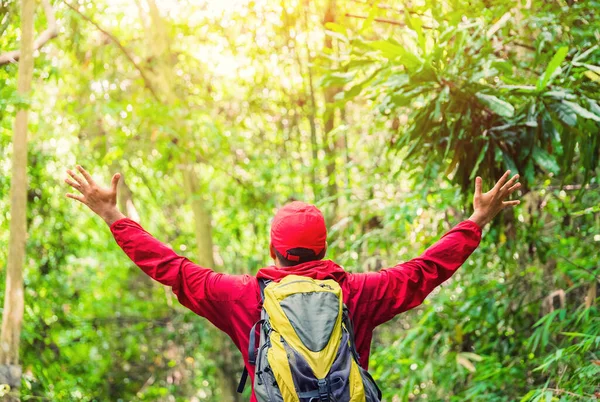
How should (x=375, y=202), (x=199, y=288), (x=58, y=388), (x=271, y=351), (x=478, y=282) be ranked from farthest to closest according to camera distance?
(x=58, y=388), (x=375, y=202), (x=478, y=282), (x=199, y=288), (x=271, y=351)

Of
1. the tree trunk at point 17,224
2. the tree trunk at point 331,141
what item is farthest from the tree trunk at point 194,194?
the tree trunk at point 17,224

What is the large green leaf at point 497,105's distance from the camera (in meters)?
3.42

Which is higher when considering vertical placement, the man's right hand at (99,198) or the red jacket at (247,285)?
the man's right hand at (99,198)

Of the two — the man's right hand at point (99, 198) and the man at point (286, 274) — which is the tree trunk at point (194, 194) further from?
the man at point (286, 274)

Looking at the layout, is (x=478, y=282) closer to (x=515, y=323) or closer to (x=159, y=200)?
(x=515, y=323)

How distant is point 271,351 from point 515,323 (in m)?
4.07

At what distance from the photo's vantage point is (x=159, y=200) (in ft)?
38.5

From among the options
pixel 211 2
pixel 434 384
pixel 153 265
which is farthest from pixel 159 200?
pixel 153 265

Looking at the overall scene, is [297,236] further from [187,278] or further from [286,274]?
[187,278]

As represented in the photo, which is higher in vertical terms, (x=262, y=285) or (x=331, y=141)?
(x=262, y=285)

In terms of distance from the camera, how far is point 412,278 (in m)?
2.48

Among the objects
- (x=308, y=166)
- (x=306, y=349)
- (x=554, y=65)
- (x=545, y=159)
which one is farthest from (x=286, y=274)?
(x=308, y=166)

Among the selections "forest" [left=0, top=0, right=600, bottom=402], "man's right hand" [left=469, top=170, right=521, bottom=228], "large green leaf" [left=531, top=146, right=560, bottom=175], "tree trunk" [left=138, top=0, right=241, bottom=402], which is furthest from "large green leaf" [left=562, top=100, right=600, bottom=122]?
"tree trunk" [left=138, top=0, right=241, bottom=402]

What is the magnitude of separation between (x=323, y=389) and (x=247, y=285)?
0.46m
